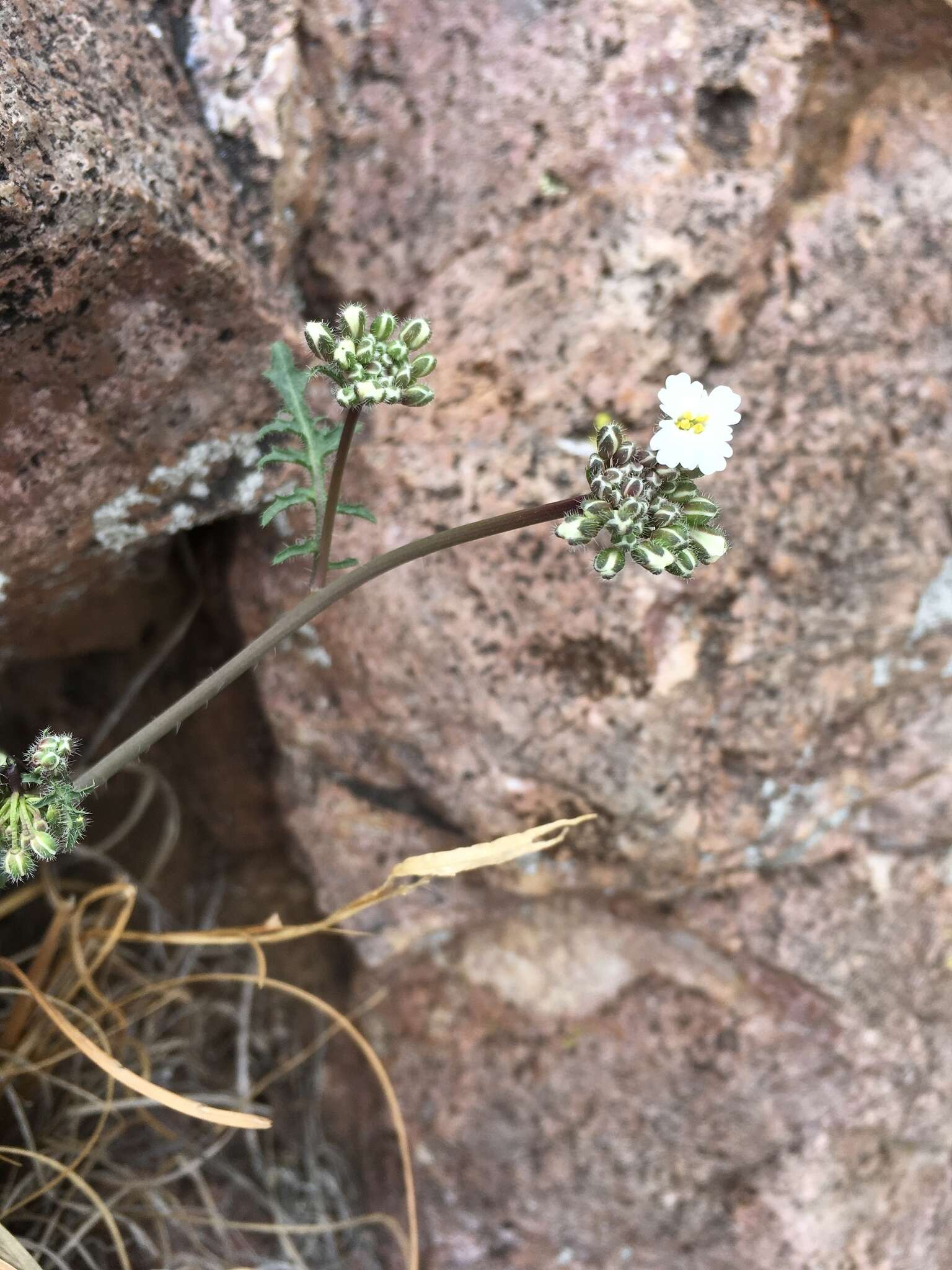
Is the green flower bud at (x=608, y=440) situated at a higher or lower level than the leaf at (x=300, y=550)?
higher

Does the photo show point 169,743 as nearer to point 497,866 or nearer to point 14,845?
point 497,866

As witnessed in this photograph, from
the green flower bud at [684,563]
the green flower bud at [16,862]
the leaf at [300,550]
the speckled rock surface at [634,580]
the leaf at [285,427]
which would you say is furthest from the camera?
the speckled rock surface at [634,580]

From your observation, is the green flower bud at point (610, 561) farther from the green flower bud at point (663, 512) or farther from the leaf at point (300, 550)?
the leaf at point (300, 550)

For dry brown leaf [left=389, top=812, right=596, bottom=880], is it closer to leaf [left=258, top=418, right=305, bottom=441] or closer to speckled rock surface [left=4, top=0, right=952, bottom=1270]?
speckled rock surface [left=4, top=0, right=952, bottom=1270]

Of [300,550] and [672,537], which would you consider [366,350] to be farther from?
[672,537]

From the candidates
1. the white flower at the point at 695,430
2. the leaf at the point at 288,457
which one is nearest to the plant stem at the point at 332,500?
the leaf at the point at 288,457

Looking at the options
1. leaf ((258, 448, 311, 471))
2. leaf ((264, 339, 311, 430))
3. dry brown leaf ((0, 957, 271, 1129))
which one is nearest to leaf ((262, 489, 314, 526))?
leaf ((258, 448, 311, 471))
